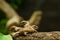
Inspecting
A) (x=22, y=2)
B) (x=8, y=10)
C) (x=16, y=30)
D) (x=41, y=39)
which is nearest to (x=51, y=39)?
(x=41, y=39)

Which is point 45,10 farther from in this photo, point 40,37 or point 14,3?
point 40,37

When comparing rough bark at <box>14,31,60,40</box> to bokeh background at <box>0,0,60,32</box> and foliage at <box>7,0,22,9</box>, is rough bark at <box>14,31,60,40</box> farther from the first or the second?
bokeh background at <box>0,0,60,32</box>

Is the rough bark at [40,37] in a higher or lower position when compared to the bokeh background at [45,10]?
lower

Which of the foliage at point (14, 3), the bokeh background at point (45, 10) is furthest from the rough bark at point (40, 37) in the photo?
the bokeh background at point (45, 10)

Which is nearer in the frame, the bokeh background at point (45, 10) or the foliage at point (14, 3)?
the foliage at point (14, 3)

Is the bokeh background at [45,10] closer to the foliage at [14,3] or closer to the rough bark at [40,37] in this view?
the foliage at [14,3]

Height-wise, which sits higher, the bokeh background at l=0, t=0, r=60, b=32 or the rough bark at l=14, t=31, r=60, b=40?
the bokeh background at l=0, t=0, r=60, b=32

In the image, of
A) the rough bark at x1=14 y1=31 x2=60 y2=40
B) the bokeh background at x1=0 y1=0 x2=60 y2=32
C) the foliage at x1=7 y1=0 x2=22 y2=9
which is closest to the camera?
the rough bark at x1=14 y1=31 x2=60 y2=40

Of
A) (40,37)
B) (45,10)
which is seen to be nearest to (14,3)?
(45,10)

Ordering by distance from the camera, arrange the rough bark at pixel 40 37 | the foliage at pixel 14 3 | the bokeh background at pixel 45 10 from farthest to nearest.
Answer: the bokeh background at pixel 45 10 < the foliage at pixel 14 3 < the rough bark at pixel 40 37

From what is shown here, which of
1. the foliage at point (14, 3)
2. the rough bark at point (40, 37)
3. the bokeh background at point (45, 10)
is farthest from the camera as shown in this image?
the bokeh background at point (45, 10)

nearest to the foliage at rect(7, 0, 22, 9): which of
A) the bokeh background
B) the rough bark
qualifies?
the bokeh background
